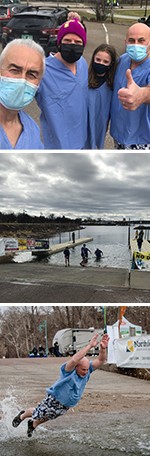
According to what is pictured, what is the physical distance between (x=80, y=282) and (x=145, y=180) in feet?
1.61

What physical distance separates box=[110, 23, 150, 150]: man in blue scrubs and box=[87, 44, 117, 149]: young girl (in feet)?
0.13

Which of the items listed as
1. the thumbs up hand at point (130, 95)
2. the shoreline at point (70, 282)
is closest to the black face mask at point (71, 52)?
the thumbs up hand at point (130, 95)

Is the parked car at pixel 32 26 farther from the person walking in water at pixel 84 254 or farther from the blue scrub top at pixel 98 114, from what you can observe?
the person walking in water at pixel 84 254

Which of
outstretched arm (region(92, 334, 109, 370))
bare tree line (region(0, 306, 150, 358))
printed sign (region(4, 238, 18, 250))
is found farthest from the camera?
outstretched arm (region(92, 334, 109, 370))

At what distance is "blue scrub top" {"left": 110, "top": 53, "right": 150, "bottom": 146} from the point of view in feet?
9.73

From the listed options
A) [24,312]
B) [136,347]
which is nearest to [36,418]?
[24,312]

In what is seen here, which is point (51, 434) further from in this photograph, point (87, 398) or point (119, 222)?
point (119, 222)

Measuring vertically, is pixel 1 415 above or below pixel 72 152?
below

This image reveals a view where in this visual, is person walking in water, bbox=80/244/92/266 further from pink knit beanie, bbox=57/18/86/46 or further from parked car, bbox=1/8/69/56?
parked car, bbox=1/8/69/56

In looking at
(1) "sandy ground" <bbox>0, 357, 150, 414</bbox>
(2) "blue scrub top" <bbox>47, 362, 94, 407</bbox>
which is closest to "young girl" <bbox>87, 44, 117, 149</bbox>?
(2) "blue scrub top" <bbox>47, 362, 94, 407</bbox>

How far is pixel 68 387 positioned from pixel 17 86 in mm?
1584

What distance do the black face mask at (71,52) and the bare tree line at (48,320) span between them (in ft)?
4.28

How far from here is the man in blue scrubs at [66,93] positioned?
114 inches

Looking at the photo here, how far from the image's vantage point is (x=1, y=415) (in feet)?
11.8
